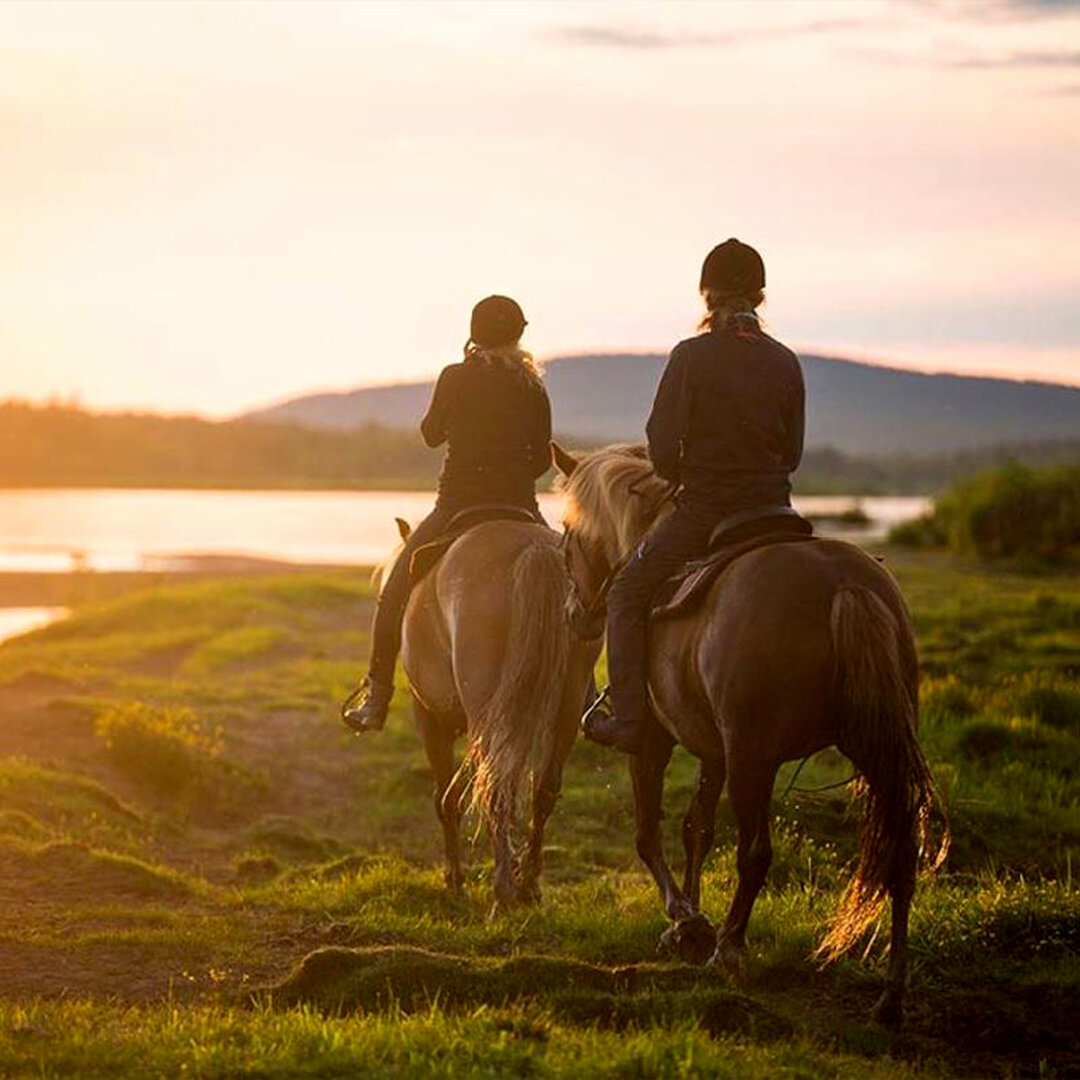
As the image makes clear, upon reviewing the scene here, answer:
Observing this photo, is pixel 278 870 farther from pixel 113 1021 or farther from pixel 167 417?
pixel 167 417

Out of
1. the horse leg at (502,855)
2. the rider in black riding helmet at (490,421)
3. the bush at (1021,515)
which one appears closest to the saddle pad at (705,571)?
the horse leg at (502,855)

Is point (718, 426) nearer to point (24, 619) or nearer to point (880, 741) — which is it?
point (880, 741)

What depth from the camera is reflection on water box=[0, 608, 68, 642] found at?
29.6 meters

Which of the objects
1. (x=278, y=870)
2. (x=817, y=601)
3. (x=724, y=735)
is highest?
(x=817, y=601)

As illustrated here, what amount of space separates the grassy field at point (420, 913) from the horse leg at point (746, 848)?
16 centimetres

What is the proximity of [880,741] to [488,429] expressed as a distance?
12.9 feet

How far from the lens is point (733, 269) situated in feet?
25.4

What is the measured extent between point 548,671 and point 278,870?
3411 mm

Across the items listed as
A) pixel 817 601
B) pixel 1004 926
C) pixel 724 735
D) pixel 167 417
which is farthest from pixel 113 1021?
pixel 167 417

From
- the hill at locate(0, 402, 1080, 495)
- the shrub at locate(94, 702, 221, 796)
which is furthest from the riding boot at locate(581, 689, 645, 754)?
the hill at locate(0, 402, 1080, 495)

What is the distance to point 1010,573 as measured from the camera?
125ft

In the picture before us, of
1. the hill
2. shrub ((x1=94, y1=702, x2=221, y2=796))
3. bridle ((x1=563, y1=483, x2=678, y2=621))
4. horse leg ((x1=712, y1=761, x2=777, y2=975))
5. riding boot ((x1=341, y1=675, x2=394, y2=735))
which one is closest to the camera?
horse leg ((x1=712, y1=761, x2=777, y2=975))

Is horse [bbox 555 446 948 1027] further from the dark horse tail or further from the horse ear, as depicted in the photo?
the horse ear

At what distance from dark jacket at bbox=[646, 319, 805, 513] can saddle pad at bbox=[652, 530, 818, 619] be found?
11.6 inches
